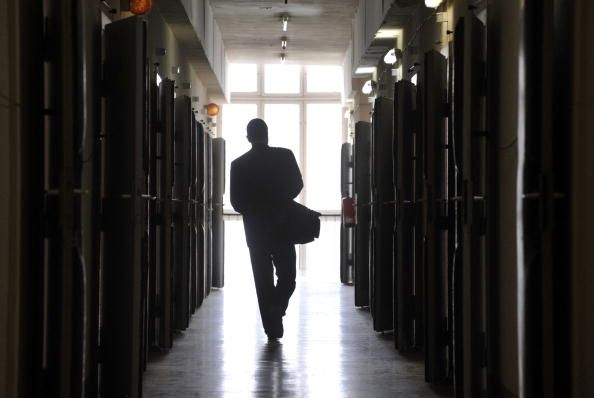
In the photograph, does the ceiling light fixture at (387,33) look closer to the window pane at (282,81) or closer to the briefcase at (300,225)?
the briefcase at (300,225)

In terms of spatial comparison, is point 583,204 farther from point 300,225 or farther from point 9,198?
point 300,225

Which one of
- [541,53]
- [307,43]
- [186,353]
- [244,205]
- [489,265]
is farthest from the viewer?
[307,43]

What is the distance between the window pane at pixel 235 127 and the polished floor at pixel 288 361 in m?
6.62

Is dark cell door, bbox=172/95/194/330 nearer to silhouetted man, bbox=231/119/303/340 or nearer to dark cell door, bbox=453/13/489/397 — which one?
silhouetted man, bbox=231/119/303/340

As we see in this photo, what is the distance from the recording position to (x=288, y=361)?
461cm

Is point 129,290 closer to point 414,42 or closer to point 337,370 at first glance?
point 337,370

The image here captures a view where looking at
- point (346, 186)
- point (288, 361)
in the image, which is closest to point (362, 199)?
point (346, 186)

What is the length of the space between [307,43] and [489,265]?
25.6 ft

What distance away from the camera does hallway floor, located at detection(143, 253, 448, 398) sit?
385cm

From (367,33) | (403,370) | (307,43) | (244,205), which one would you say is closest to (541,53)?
(403,370)

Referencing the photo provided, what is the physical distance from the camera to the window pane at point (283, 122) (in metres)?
13.8

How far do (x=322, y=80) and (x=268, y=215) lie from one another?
8.95m

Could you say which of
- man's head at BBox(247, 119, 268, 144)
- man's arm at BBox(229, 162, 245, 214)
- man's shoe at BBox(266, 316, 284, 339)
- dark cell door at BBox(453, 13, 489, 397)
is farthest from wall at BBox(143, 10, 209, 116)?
dark cell door at BBox(453, 13, 489, 397)

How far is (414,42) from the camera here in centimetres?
618
